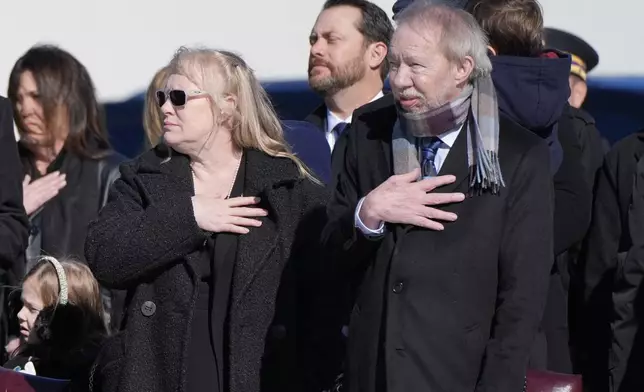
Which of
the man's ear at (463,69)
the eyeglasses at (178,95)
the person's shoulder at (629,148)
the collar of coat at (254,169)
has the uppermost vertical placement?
the man's ear at (463,69)

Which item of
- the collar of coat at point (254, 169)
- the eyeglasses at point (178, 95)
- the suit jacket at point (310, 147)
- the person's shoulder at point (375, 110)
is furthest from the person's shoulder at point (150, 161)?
the person's shoulder at point (375, 110)

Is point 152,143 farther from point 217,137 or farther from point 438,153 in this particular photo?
point 438,153

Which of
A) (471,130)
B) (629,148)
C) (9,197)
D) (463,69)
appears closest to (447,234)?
(471,130)

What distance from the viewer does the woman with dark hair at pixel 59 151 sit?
18.3 ft

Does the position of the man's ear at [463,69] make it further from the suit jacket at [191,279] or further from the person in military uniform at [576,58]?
the person in military uniform at [576,58]

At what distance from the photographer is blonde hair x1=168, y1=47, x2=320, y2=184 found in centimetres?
396

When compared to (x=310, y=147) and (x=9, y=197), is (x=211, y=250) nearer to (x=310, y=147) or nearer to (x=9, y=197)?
(x=310, y=147)

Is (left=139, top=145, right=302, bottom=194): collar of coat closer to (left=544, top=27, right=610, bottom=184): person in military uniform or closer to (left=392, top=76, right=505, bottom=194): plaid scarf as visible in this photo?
(left=392, top=76, right=505, bottom=194): plaid scarf

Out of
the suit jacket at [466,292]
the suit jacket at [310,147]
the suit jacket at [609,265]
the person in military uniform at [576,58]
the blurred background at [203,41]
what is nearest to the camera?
the suit jacket at [466,292]

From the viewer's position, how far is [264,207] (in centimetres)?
393

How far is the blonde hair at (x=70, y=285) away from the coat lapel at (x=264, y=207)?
1.11 metres

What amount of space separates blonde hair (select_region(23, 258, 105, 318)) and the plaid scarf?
1.73 metres

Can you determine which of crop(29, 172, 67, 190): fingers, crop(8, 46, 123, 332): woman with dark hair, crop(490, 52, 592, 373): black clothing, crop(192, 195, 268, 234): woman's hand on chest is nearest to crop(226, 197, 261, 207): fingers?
crop(192, 195, 268, 234): woman's hand on chest

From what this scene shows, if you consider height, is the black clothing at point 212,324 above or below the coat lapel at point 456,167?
below
